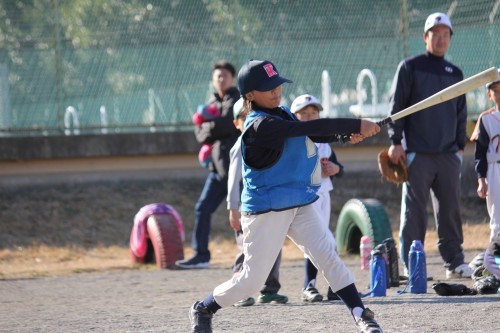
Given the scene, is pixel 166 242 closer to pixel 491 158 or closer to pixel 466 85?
pixel 491 158

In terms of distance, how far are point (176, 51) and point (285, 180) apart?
9.47 m

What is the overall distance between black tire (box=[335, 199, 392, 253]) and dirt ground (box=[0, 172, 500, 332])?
1.43 feet

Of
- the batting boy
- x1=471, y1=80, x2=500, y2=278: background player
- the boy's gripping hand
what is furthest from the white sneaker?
the boy's gripping hand

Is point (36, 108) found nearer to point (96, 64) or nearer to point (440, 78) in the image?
point (96, 64)

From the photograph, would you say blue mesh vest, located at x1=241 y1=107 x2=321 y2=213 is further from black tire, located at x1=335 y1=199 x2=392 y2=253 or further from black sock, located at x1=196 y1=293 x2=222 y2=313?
black tire, located at x1=335 y1=199 x2=392 y2=253

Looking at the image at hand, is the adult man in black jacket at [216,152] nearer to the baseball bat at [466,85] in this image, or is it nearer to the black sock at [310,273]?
the black sock at [310,273]

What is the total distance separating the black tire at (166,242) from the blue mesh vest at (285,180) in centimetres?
567

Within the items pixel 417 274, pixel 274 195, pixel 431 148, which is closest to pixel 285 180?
pixel 274 195

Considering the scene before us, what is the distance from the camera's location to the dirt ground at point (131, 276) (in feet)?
26.0

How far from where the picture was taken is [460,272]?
10273 mm

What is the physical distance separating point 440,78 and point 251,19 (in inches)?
247

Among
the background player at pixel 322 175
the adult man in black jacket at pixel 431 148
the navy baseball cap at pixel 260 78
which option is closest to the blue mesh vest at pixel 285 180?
the navy baseball cap at pixel 260 78

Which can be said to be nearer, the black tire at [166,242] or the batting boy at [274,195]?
the batting boy at [274,195]

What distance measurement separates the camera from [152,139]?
1614 cm
